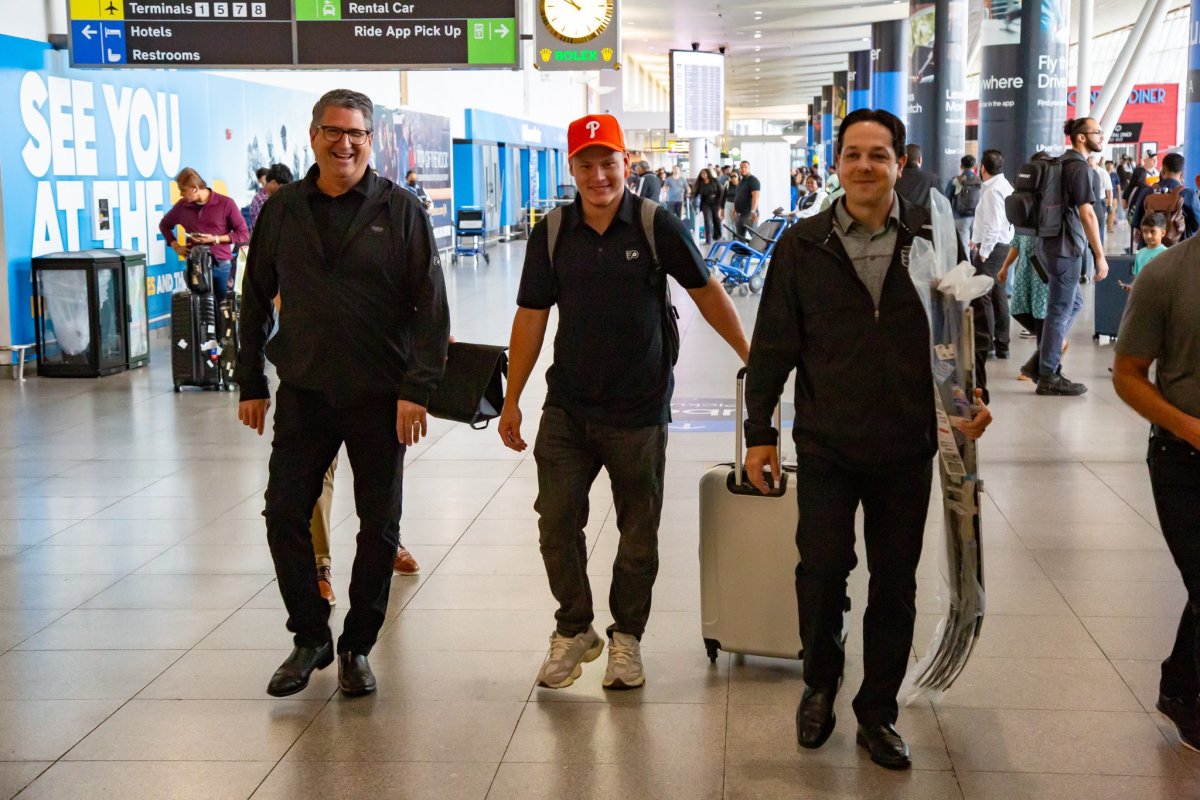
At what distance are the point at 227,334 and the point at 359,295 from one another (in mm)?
7129

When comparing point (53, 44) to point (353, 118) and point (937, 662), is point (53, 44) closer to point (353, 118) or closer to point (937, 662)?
point (353, 118)

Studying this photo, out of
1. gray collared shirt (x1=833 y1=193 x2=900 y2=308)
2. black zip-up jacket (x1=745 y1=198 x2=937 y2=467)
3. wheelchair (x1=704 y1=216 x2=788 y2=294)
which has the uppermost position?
gray collared shirt (x1=833 y1=193 x2=900 y2=308)

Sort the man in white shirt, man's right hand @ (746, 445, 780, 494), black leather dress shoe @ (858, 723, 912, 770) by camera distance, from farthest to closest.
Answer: the man in white shirt
man's right hand @ (746, 445, 780, 494)
black leather dress shoe @ (858, 723, 912, 770)

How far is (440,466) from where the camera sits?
25.7 feet

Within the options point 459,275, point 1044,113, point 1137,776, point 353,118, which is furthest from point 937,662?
point 459,275

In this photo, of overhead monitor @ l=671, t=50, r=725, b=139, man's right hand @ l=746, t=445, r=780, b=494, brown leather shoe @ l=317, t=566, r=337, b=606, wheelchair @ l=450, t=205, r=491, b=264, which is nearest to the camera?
man's right hand @ l=746, t=445, r=780, b=494

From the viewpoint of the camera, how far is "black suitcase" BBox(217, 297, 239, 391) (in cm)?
1081

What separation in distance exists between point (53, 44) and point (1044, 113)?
11.7 meters

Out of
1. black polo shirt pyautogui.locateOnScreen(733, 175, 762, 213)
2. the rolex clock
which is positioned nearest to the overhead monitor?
black polo shirt pyautogui.locateOnScreen(733, 175, 762, 213)

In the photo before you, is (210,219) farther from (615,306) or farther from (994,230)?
(615,306)

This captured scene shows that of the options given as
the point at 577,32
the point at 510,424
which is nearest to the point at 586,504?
the point at 510,424

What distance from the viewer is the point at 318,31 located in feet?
34.3

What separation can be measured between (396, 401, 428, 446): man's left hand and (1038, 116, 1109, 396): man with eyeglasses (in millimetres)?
6516

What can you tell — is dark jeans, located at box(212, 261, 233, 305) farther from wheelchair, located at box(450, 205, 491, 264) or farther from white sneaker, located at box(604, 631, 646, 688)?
wheelchair, located at box(450, 205, 491, 264)
